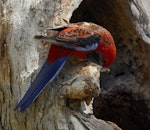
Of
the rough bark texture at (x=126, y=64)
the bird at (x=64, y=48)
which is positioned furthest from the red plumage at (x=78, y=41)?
the rough bark texture at (x=126, y=64)

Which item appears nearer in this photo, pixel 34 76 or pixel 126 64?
pixel 34 76

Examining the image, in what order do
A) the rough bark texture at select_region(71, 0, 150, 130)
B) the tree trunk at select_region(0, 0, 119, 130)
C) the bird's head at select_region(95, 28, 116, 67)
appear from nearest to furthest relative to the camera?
the tree trunk at select_region(0, 0, 119, 130) < the bird's head at select_region(95, 28, 116, 67) < the rough bark texture at select_region(71, 0, 150, 130)

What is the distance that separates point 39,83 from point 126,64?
2.65ft

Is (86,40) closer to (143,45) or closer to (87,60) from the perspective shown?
(87,60)

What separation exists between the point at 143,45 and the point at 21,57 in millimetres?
730

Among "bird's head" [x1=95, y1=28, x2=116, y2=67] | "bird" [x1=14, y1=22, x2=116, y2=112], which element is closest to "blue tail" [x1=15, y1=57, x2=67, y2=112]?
"bird" [x1=14, y1=22, x2=116, y2=112]

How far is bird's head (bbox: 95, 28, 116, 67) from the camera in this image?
2391 millimetres

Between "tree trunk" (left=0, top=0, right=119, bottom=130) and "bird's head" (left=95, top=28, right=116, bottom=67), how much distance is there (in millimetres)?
93

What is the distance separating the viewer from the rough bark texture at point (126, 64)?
107 inches

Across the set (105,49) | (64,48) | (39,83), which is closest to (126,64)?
(105,49)

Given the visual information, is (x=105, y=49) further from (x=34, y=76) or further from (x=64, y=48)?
(x=34, y=76)

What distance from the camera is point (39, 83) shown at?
2.26 meters

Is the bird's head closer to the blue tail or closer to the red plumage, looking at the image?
the red plumage

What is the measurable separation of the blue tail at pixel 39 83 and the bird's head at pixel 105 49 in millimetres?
237
